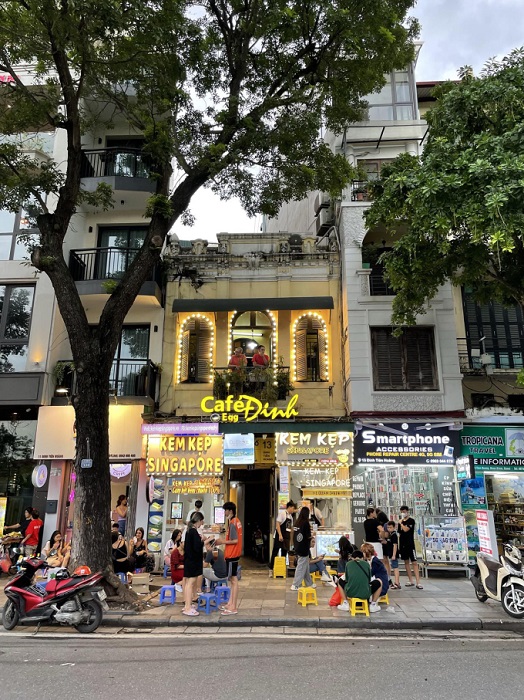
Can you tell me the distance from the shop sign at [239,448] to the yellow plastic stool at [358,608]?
19.4 ft

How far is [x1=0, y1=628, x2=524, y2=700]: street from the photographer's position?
17.4 feet

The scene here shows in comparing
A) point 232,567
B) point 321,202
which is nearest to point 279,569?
point 232,567

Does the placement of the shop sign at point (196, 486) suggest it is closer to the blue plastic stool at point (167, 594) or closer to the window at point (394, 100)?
the blue plastic stool at point (167, 594)

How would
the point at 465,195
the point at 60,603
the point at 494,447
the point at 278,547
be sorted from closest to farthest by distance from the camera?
the point at 60,603, the point at 465,195, the point at 278,547, the point at 494,447

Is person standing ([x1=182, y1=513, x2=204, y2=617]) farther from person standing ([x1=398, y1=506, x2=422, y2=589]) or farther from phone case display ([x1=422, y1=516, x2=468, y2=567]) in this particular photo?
phone case display ([x1=422, y1=516, x2=468, y2=567])

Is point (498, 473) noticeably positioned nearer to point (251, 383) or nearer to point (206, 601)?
point (251, 383)

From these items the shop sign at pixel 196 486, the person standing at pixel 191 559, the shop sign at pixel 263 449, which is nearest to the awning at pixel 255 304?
the shop sign at pixel 263 449

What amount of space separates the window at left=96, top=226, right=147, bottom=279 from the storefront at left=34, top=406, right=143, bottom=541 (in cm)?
440

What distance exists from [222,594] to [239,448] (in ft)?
16.9

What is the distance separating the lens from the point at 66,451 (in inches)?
574

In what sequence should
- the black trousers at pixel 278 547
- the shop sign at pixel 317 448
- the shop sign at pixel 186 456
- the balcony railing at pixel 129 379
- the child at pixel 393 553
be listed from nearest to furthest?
the child at pixel 393 553
the black trousers at pixel 278 547
the shop sign at pixel 317 448
the shop sign at pixel 186 456
the balcony railing at pixel 129 379

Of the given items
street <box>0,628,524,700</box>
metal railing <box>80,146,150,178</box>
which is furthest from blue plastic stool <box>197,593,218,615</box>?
metal railing <box>80,146,150,178</box>

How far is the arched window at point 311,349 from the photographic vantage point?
1575 cm

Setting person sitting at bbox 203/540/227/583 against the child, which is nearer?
person sitting at bbox 203/540/227/583
